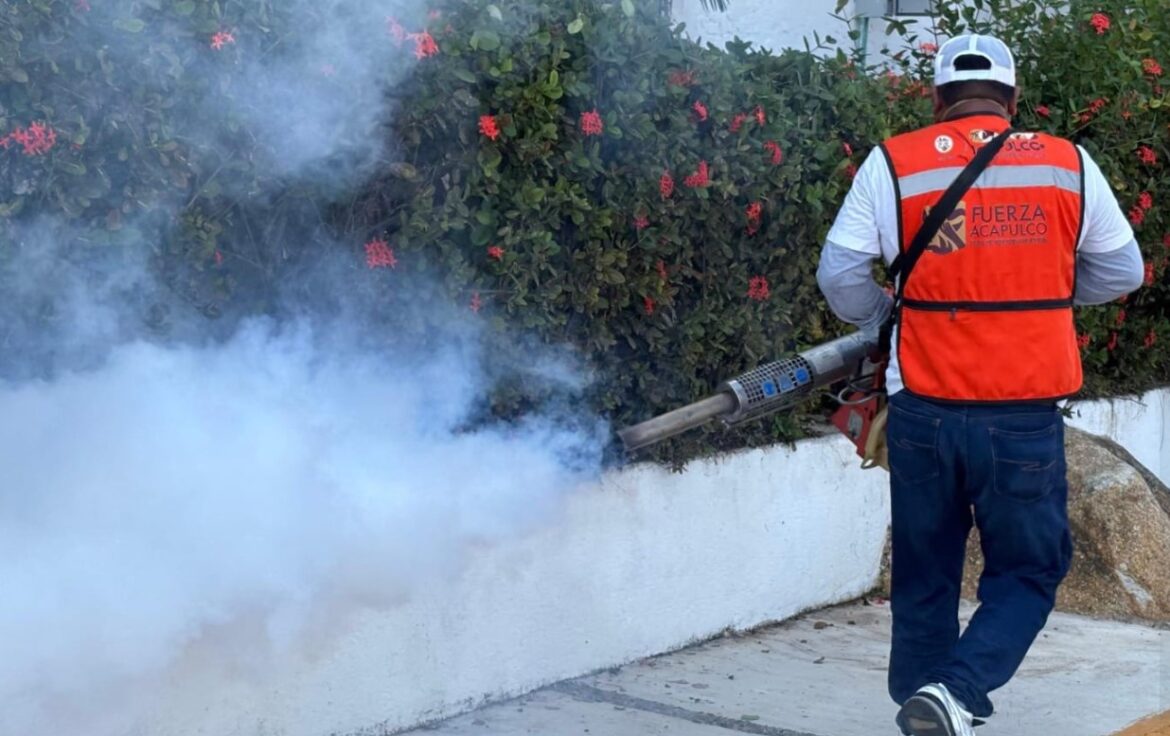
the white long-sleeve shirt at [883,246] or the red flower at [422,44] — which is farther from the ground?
the red flower at [422,44]

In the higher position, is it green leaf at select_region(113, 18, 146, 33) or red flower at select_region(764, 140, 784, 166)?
green leaf at select_region(113, 18, 146, 33)

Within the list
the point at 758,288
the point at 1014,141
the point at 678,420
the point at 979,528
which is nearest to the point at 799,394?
the point at 678,420

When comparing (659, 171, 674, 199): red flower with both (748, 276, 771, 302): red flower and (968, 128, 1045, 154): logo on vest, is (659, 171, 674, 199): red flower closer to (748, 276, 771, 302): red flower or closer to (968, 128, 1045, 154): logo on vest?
(748, 276, 771, 302): red flower

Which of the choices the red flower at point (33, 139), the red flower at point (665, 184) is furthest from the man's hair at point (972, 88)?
the red flower at point (33, 139)

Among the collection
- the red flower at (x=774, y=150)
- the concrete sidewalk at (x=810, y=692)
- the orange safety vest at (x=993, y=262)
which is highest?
the red flower at (x=774, y=150)

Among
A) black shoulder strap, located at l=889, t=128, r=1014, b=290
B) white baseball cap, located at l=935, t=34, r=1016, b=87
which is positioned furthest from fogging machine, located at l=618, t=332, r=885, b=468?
white baseball cap, located at l=935, t=34, r=1016, b=87

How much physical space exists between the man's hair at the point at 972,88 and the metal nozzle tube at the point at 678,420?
101cm

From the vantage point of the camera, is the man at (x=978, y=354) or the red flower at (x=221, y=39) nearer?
the red flower at (x=221, y=39)

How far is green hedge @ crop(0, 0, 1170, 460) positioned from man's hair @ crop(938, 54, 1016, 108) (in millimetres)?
1087

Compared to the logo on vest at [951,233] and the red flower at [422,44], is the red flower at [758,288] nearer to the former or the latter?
the logo on vest at [951,233]

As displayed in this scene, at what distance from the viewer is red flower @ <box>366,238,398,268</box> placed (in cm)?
448

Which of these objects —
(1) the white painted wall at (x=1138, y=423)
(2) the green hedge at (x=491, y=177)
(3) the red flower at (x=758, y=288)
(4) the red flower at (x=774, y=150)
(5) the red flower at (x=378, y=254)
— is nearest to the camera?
(2) the green hedge at (x=491, y=177)

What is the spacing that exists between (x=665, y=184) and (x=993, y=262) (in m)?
1.36

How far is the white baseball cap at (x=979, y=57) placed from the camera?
421 centimetres
